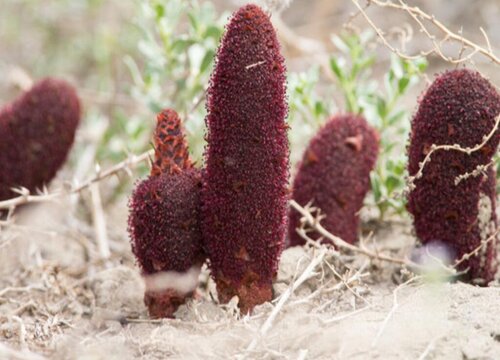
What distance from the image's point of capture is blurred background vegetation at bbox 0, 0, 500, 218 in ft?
10.8

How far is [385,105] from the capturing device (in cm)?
326

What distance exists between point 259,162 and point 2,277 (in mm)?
1309

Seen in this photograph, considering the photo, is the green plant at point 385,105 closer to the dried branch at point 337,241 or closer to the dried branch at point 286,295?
the dried branch at point 337,241

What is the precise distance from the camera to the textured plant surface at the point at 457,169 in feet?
7.55

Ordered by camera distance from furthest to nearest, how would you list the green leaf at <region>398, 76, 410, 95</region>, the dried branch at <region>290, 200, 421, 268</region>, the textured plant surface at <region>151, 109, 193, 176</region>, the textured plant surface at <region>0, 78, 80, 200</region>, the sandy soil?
the green leaf at <region>398, 76, 410, 95</region>
the textured plant surface at <region>0, 78, 80, 200</region>
the dried branch at <region>290, 200, 421, 268</region>
the textured plant surface at <region>151, 109, 193, 176</region>
the sandy soil

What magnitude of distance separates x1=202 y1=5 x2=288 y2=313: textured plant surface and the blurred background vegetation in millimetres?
599

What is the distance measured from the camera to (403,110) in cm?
323

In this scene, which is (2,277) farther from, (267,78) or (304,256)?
(267,78)

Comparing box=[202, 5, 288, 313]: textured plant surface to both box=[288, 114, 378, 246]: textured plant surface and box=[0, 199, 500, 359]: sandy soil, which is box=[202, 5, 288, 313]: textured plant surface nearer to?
box=[0, 199, 500, 359]: sandy soil

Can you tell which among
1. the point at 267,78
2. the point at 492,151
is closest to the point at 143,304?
the point at 267,78

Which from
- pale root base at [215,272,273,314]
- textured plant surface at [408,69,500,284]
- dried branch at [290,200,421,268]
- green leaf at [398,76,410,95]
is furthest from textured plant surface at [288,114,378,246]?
pale root base at [215,272,273,314]

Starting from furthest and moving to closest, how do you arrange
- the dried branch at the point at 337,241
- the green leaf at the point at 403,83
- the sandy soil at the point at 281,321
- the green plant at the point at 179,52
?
the green plant at the point at 179,52 < the green leaf at the point at 403,83 < the dried branch at the point at 337,241 < the sandy soil at the point at 281,321

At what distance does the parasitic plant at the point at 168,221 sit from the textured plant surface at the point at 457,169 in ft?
2.07

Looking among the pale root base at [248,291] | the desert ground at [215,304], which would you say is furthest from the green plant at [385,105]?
the pale root base at [248,291]
